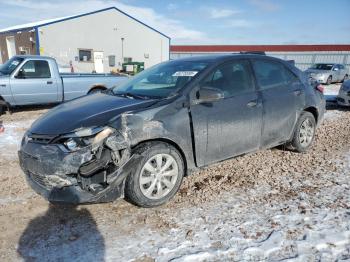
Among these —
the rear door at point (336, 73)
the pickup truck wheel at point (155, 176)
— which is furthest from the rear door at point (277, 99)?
the rear door at point (336, 73)

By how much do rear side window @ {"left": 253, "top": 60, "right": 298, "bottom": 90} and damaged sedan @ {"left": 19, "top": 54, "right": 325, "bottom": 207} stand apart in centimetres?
2

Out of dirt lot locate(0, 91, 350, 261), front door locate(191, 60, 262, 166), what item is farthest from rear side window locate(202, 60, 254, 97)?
dirt lot locate(0, 91, 350, 261)

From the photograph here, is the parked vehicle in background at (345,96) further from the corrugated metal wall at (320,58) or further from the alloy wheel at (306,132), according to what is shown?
the corrugated metal wall at (320,58)

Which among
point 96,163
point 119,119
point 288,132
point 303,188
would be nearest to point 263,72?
point 288,132

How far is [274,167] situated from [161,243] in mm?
2603

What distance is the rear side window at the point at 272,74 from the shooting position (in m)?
4.79

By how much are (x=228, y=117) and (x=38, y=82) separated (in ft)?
22.8

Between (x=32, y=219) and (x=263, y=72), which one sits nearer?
(x=32, y=219)

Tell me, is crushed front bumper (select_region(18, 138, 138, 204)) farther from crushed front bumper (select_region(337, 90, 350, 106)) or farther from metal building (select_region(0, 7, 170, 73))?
metal building (select_region(0, 7, 170, 73))

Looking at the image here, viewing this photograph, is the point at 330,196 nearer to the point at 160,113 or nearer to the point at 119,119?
the point at 160,113

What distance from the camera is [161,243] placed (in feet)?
10.1

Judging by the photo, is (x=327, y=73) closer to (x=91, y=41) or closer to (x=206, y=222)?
(x=91, y=41)

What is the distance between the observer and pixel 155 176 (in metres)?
3.64

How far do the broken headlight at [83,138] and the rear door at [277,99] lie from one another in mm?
2416
